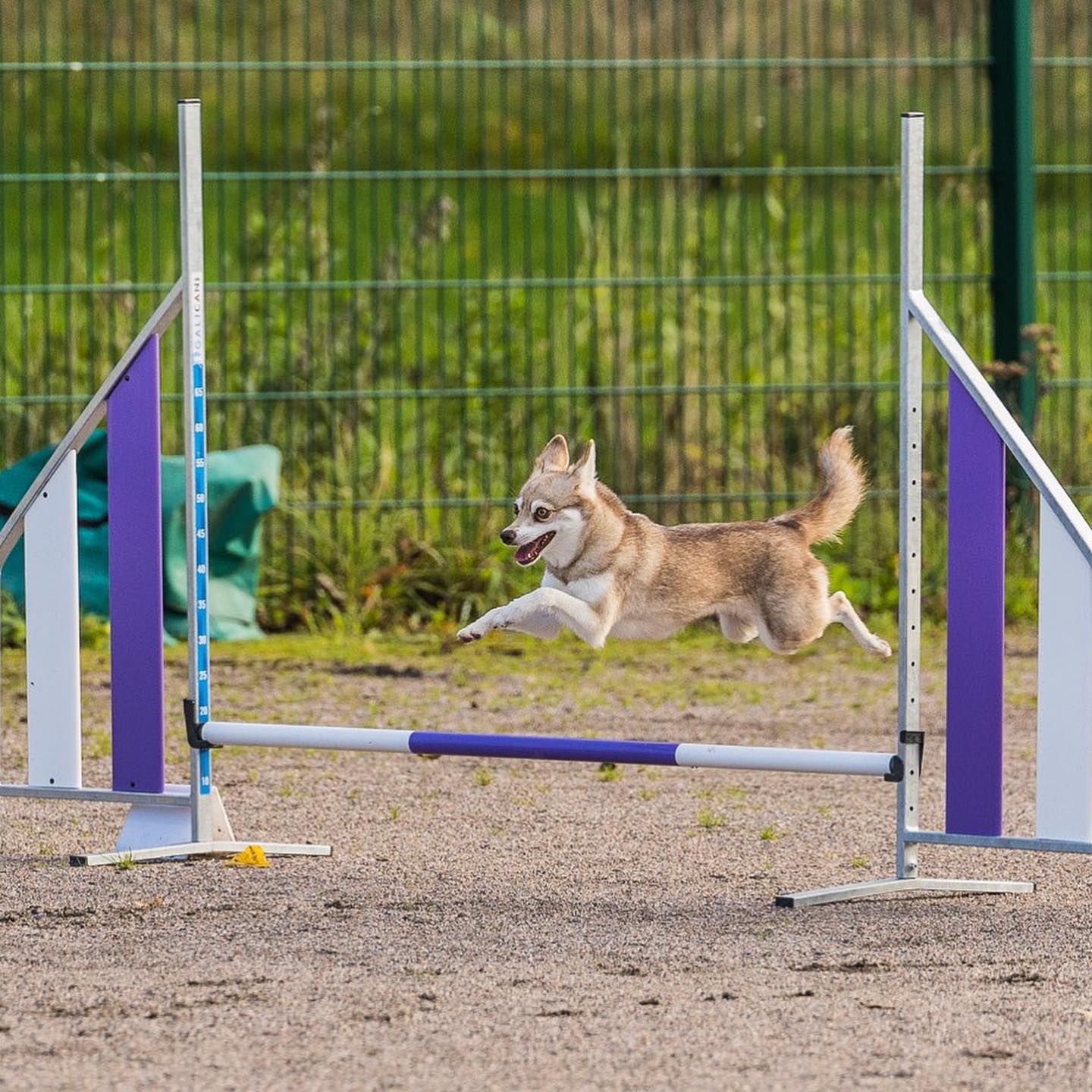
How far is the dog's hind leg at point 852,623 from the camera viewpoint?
5.47 metres

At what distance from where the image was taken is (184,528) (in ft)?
31.7

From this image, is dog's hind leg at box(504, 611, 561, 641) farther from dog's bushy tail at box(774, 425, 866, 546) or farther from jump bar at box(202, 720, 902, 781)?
dog's bushy tail at box(774, 425, 866, 546)

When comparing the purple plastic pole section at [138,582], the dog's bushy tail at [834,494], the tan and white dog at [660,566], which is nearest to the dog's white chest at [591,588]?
the tan and white dog at [660,566]

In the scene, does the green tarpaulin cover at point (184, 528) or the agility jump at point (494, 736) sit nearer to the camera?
the agility jump at point (494, 736)

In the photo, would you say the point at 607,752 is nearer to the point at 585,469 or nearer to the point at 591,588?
the point at 591,588

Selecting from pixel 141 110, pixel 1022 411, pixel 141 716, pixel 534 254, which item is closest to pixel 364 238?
pixel 534 254

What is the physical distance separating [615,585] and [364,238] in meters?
15.0

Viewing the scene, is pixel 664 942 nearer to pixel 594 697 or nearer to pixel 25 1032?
pixel 25 1032

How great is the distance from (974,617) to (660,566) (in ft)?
2.57

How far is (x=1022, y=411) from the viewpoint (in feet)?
33.7

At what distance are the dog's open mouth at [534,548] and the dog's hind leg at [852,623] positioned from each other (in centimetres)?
76

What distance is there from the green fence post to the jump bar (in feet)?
17.2

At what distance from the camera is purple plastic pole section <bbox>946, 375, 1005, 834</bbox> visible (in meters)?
5.30

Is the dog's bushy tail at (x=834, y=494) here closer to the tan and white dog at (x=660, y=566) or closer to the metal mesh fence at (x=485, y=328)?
the tan and white dog at (x=660, y=566)
